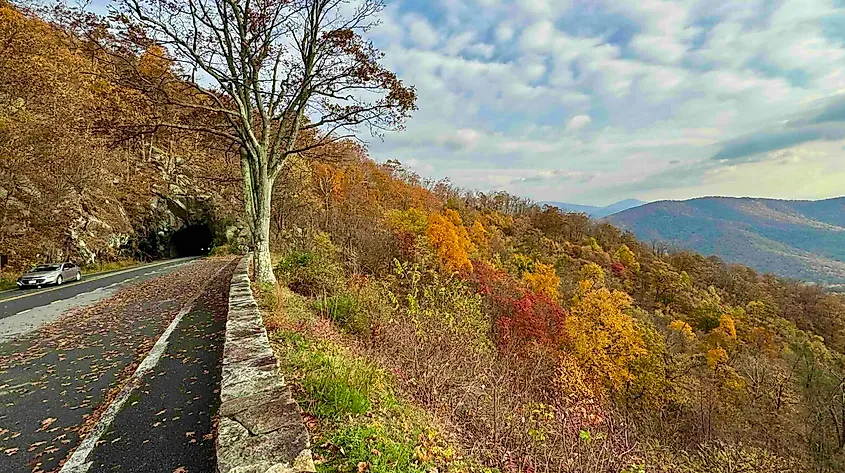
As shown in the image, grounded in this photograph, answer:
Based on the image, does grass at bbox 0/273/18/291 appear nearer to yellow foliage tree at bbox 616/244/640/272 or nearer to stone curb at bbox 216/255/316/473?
stone curb at bbox 216/255/316/473

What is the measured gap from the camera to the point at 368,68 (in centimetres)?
1128

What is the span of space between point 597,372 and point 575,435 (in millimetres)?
18617

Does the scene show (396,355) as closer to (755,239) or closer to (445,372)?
(445,372)

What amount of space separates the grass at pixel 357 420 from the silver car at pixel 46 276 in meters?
15.8

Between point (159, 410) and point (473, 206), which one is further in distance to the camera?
point (473, 206)

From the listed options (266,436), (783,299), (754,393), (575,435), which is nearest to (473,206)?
(783,299)

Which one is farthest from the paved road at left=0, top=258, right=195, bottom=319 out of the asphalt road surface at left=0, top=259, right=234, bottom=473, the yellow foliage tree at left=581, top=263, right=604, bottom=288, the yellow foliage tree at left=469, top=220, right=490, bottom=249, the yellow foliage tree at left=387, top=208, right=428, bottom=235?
the yellow foliage tree at left=581, top=263, right=604, bottom=288

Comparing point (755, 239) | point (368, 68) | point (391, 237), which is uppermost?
point (368, 68)

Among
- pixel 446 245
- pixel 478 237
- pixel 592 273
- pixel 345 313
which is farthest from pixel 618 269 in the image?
pixel 345 313

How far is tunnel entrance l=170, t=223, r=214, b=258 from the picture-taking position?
3538 cm

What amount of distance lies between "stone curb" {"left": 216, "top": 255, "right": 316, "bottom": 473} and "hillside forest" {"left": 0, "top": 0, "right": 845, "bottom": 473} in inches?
21.3

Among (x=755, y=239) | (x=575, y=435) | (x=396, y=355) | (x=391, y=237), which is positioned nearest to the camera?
(x=575, y=435)

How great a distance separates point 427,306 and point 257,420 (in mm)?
11506

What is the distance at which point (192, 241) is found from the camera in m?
38.0
